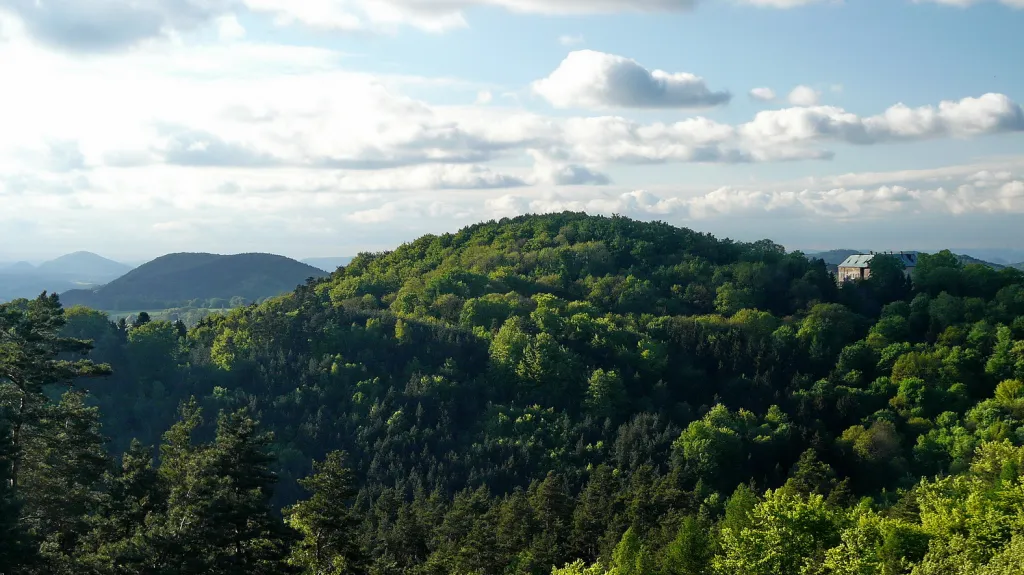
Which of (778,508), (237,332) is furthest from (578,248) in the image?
(778,508)

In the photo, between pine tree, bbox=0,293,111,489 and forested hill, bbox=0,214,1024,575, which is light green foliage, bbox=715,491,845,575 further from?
pine tree, bbox=0,293,111,489

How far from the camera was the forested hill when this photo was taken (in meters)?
35.3

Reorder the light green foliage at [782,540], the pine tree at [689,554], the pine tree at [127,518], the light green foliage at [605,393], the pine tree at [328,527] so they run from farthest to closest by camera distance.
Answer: the light green foliage at [605,393] → the pine tree at [689,554] → the light green foliage at [782,540] → the pine tree at [328,527] → the pine tree at [127,518]

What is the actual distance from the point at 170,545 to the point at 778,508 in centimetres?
2954

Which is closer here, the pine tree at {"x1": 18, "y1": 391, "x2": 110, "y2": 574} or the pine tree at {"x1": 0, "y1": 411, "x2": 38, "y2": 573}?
the pine tree at {"x1": 0, "y1": 411, "x2": 38, "y2": 573}

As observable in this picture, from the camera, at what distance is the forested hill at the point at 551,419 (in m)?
35.3

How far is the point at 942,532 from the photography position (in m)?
44.6

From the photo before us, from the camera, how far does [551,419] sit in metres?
97.6

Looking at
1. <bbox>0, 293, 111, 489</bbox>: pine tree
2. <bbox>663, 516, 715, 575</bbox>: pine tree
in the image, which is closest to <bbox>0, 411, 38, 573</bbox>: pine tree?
<bbox>0, 293, 111, 489</bbox>: pine tree

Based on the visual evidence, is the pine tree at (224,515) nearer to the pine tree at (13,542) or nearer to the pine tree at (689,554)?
the pine tree at (13,542)

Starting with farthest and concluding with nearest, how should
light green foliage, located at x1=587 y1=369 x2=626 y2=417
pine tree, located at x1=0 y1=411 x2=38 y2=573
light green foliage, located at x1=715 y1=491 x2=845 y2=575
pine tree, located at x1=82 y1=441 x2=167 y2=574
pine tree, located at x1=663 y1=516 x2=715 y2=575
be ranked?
light green foliage, located at x1=587 y1=369 x2=626 y2=417
pine tree, located at x1=663 y1=516 x2=715 y2=575
light green foliage, located at x1=715 y1=491 x2=845 y2=575
pine tree, located at x1=82 y1=441 x2=167 y2=574
pine tree, located at x1=0 y1=411 x2=38 y2=573

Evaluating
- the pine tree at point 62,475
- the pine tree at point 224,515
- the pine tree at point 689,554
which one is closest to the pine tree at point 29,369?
the pine tree at point 62,475

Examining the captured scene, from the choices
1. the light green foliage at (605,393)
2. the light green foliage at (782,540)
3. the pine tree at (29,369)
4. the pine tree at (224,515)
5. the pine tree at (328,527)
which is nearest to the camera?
the pine tree at (224,515)

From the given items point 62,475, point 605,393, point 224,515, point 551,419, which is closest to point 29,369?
point 62,475
